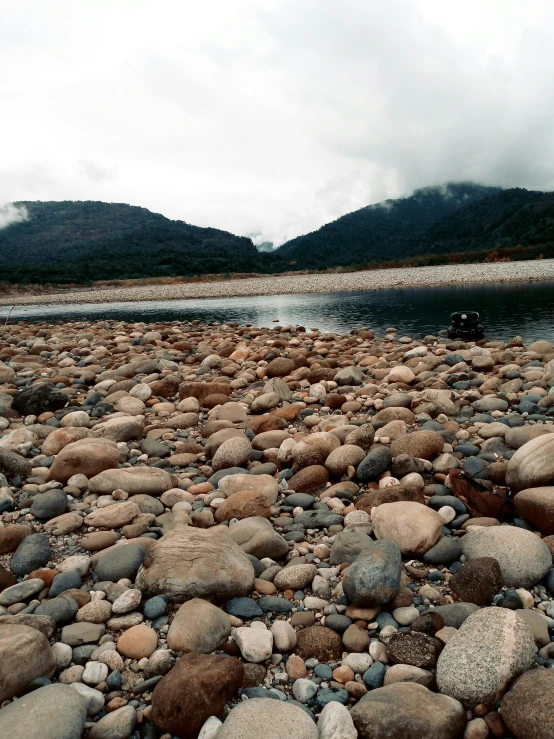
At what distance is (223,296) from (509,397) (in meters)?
42.9

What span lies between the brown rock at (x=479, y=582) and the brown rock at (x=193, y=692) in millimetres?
1546

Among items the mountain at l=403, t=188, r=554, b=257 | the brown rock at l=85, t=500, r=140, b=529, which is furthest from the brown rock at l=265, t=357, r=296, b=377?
the mountain at l=403, t=188, r=554, b=257

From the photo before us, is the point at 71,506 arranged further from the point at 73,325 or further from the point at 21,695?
the point at 73,325

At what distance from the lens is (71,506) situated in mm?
4645

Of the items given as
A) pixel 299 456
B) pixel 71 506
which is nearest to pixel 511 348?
pixel 299 456

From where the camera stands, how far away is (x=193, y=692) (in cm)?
243

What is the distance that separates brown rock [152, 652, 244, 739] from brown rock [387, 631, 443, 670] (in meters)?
0.86

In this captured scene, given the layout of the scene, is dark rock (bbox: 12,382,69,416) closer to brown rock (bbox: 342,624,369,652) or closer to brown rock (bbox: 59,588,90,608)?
brown rock (bbox: 59,588,90,608)

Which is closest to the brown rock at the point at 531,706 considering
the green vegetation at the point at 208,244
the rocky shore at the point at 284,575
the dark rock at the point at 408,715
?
the rocky shore at the point at 284,575

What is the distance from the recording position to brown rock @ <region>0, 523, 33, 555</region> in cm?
393

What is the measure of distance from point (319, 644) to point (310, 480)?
83.3 inches

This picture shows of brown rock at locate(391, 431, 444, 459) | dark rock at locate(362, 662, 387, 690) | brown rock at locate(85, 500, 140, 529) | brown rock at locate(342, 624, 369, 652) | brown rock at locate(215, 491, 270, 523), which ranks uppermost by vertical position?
brown rock at locate(391, 431, 444, 459)

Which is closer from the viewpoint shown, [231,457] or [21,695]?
[21,695]

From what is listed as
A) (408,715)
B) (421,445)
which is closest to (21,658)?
(408,715)
